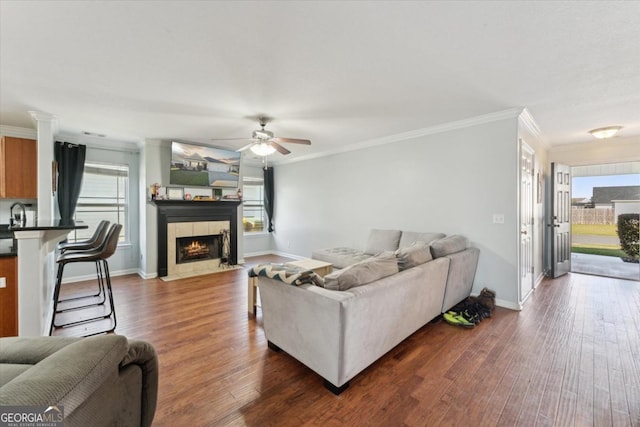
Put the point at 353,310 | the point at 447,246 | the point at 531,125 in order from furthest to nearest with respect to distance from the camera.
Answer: the point at 531,125
the point at 447,246
the point at 353,310

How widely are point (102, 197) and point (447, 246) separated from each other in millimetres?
5829

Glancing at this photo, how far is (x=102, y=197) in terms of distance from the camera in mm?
4926

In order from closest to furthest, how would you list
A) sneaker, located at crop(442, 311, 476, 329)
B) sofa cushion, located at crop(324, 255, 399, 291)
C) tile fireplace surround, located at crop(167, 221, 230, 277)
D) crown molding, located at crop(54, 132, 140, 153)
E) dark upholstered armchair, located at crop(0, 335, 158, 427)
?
dark upholstered armchair, located at crop(0, 335, 158, 427) < sofa cushion, located at crop(324, 255, 399, 291) < sneaker, located at crop(442, 311, 476, 329) < crown molding, located at crop(54, 132, 140, 153) < tile fireplace surround, located at crop(167, 221, 230, 277)

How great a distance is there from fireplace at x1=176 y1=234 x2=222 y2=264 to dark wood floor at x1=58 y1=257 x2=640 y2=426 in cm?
191

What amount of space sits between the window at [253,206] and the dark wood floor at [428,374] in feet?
12.7

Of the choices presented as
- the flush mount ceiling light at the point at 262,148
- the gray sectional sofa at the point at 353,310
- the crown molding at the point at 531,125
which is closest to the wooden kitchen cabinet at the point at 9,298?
the gray sectional sofa at the point at 353,310

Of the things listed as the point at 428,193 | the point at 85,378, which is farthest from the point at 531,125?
the point at 85,378

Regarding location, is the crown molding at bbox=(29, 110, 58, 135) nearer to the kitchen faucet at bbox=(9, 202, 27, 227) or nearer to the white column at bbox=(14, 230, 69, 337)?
the kitchen faucet at bbox=(9, 202, 27, 227)

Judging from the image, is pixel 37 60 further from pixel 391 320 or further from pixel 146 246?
pixel 391 320

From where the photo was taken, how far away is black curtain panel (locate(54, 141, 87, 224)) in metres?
4.35

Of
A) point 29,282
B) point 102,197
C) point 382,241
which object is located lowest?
point 29,282

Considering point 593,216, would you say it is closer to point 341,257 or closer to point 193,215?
point 341,257

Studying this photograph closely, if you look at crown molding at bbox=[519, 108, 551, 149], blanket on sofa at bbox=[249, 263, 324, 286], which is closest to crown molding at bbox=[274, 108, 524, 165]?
crown molding at bbox=[519, 108, 551, 149]

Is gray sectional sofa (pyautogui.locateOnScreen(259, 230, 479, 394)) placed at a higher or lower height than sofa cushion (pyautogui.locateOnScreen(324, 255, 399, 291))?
lower
